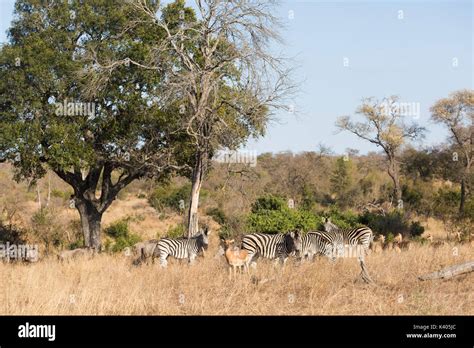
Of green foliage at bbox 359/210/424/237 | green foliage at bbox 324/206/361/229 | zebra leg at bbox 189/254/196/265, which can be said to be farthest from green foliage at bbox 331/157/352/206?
zebra leg at bbox 189/254/196/265

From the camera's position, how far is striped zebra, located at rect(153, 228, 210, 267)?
1628 cm

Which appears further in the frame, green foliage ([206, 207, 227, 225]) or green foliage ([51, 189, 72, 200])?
green foliage ([51, 189, 72, 200])

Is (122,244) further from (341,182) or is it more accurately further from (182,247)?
(341,182)

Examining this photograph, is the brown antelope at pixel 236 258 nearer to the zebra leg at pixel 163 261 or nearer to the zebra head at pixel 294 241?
the zebra head at pixel 294 241

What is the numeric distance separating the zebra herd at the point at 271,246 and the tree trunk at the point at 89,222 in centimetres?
543

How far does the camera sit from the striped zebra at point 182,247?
16281 millimetres

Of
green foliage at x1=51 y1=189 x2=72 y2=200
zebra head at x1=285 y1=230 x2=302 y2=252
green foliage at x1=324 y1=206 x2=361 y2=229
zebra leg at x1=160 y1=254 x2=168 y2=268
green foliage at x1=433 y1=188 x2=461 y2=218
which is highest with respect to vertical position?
green foliage at x1=51 y1=189 x2=72 y2=200

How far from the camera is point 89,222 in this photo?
74.0 feet

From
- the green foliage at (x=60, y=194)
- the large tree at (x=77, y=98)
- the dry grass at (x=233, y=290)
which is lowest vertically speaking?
the dry grass at (x=233, y=290)

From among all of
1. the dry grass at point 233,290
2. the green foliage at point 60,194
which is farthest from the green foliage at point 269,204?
the green foliage at point 60,194

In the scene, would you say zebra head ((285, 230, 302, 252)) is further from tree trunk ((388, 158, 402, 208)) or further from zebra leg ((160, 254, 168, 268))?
tree trunk ((388, 158, 402, 208))

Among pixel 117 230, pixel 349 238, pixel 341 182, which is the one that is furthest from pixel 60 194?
pixel 349 238

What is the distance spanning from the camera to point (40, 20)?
20906mm

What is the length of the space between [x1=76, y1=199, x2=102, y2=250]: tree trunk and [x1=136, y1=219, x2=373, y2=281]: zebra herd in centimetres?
543
